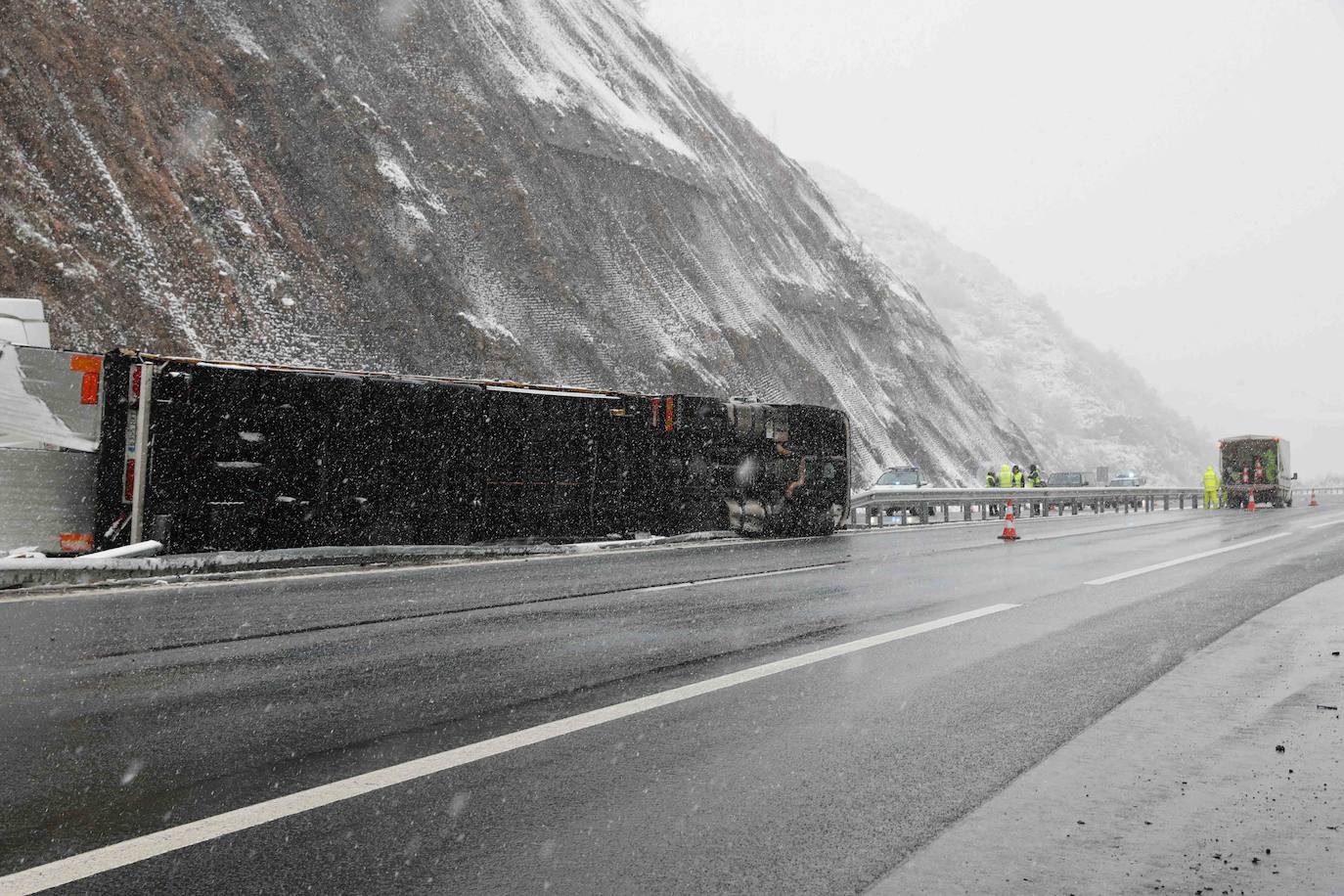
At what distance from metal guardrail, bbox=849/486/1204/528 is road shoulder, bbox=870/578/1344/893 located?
17.3 meters

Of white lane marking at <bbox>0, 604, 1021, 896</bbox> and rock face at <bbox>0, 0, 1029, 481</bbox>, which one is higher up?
rock face at <bbox>0, 0, 1029, 481</bbox>

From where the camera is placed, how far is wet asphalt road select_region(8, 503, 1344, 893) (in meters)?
3.30

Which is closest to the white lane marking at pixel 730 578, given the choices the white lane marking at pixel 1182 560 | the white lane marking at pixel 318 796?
the white lane marking at pixel 1182 560

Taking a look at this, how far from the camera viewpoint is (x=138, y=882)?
119 inches

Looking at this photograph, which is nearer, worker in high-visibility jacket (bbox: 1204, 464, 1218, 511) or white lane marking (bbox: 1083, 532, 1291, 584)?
white lane marking (bbox: 1083, 532, 1291, 584)

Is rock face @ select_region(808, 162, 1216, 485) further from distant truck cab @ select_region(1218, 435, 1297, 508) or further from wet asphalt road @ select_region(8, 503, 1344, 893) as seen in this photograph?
wet asphalt road @ select_region(8, 503, 1344, 893)

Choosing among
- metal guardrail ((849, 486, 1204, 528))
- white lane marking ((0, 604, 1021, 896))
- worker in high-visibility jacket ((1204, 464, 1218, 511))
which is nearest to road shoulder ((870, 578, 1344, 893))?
white lane marking ((0, 604, 1021, 896))

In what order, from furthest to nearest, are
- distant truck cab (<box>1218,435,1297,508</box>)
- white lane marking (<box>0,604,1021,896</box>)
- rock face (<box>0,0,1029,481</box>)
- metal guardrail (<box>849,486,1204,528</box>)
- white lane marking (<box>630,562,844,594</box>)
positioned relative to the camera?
A: distant truck cab (<box>1218,435,1297,508</box>)
rock face (<box>0,0,1029,481</box>)
metal guardrail (<box>849,486,1204,528</box>)
white lane marking (<box>630,562,844,594</box>)
white lane marking (<box>0,604,1021,896</box>)

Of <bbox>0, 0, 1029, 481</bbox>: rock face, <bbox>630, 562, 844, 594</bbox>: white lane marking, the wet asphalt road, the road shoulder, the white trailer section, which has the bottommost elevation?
the road shoulder

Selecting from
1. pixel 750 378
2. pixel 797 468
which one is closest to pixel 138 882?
pixel 797 468

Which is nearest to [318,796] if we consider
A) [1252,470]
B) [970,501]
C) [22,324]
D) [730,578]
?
[730,578]

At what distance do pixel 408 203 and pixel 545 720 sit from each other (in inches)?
1402

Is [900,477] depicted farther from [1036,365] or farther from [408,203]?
[1036,365]

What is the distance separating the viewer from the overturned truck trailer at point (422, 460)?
41.8 feet
